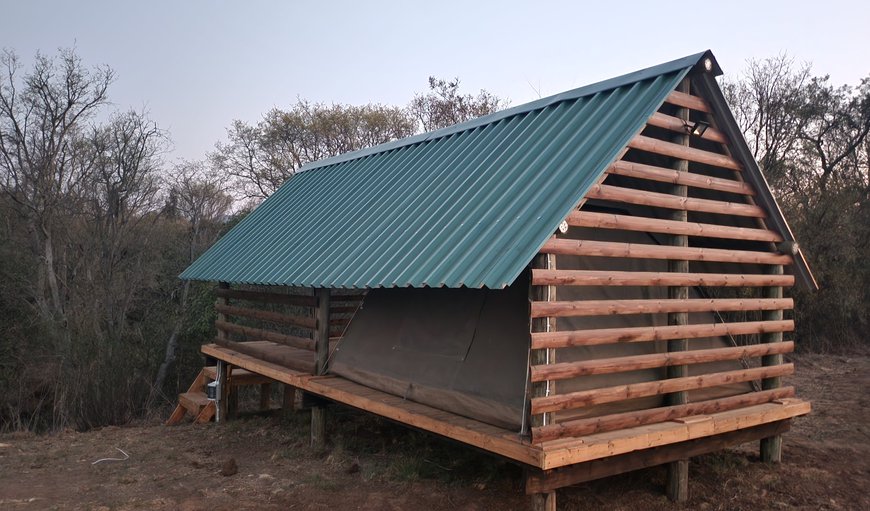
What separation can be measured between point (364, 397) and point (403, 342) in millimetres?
808

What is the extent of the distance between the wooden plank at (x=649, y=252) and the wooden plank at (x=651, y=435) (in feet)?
5.22

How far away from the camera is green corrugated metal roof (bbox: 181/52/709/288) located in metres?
5.76

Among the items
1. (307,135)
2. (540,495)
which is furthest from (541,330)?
(307,135)

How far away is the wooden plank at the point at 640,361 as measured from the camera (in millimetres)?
5336

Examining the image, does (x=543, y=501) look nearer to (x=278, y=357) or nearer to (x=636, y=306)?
(x=636, y=306)

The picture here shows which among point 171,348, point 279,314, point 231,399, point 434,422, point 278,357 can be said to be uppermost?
point 279,314

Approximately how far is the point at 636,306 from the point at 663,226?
90cm

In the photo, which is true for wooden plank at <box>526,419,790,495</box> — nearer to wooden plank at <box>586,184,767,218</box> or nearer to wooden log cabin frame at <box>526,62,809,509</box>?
wooden log cabin frame at <box>526,62,809,509</box>

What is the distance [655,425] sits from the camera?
612 cm

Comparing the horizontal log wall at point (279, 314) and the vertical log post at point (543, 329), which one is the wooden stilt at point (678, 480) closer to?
the vertical log post at point (543, 329)

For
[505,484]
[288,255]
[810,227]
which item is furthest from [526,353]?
[810,227]

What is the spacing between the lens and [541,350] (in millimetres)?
5383

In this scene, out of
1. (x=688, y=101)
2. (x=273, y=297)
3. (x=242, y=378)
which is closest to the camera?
(x=688, y=101)

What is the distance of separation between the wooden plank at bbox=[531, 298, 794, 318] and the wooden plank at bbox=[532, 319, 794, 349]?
162mm
